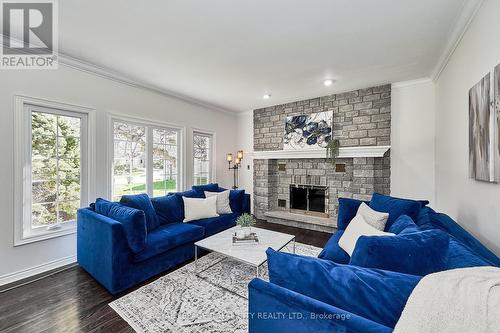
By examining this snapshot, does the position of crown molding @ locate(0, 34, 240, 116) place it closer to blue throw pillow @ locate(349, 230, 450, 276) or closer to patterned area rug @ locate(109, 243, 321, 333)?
patterned area rug @ locate(109, 243, 321, 333)

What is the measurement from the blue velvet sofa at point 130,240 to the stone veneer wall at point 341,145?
231cm

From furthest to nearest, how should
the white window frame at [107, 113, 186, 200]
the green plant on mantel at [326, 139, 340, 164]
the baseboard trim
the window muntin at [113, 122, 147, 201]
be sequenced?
1. the green plant on mantel at [326, 139, 340, 164]
2. the window muntin at [113, 122, 147, 201]
3. the white window frame at [107, 113, 186, 200]
4. the baseboard trim

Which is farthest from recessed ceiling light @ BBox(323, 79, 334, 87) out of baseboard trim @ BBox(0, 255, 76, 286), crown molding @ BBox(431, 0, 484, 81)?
baseboard trim @ BBox(0, 255, 76, 286)

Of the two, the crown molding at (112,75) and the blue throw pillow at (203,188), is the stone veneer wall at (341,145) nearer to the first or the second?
the blue throw pillow at (203,188)

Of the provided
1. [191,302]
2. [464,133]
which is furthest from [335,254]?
[464,133]

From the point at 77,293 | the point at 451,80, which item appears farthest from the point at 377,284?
the point at 451,80

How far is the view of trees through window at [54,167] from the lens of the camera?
2629 millimetres

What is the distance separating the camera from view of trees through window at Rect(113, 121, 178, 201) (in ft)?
11.3

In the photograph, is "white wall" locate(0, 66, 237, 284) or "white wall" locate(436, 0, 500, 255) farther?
"white wall" locate(0, 66, 237, 284)

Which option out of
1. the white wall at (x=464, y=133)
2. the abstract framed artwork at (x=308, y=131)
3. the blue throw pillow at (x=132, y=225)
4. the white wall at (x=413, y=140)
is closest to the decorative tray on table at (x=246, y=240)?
the blue throw pillow at (x=132, y=225)

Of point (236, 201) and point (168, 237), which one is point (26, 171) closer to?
point (168, 237)

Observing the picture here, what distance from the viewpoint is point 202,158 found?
5.01m

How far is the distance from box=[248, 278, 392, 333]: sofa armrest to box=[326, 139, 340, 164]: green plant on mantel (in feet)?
11.6

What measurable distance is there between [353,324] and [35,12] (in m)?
3.25
